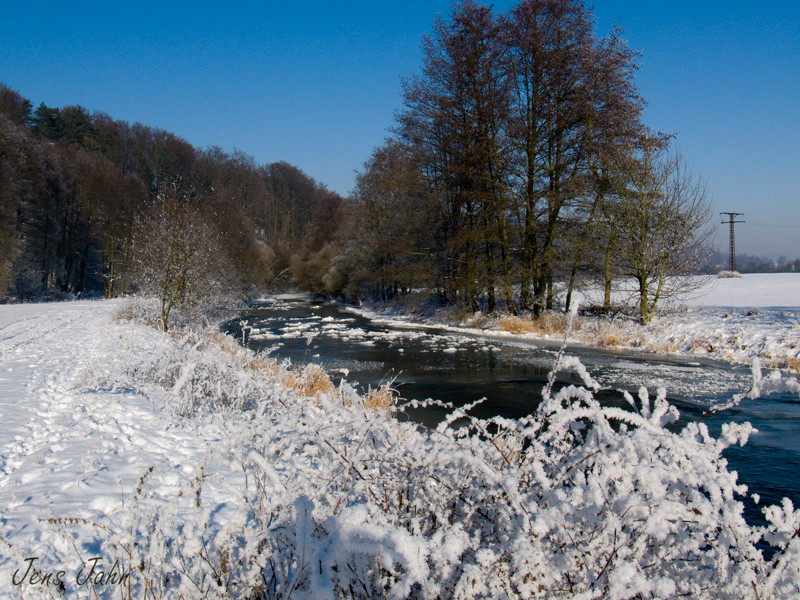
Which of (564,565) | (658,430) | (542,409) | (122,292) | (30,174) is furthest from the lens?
(122,292)

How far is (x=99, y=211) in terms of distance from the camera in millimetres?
35844

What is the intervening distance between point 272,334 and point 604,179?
12602 mm

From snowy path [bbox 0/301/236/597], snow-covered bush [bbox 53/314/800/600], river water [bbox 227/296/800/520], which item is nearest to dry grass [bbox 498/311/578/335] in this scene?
river water [bbox 227/296/800/520]

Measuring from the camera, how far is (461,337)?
17109mm

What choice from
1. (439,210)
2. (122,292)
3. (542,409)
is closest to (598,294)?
(439,210)

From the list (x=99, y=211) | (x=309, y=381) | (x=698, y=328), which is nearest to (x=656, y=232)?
(x=698, y=328)

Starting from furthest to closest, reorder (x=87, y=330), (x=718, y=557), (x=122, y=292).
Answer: (x=122, y=292) → (x=87, y=330) → (x=718, y=557)

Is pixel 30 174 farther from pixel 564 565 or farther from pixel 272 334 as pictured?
pixel 564 565

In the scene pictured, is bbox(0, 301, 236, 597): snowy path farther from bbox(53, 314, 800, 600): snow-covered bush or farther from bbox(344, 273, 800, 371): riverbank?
bbox(344, 273, 800, 371): riverbank

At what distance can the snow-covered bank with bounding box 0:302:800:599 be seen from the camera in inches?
71.8

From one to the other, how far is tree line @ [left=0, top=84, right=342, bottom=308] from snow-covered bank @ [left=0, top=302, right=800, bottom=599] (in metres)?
13.2

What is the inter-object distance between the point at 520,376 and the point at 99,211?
117 feet

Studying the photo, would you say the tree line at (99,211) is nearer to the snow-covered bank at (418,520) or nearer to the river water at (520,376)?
the river water at (520,376)

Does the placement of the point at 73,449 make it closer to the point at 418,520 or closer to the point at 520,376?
the point at 418,520
